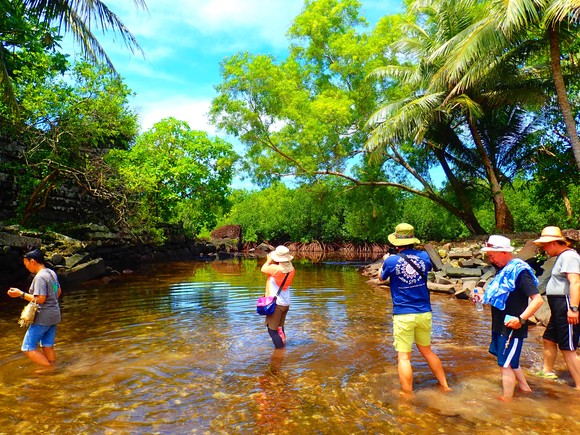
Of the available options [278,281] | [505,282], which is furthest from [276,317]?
[505,282]

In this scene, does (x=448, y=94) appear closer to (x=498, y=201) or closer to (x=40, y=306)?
(x=498, y=201)

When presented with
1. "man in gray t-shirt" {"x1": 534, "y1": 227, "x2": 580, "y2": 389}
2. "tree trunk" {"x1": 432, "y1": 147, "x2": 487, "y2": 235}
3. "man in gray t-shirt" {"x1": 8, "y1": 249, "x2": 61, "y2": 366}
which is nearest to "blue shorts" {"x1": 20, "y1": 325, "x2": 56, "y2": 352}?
"man in gray t-shirt" {"x1": 8, "y1": 249, "x2": 61, "y2": 366}

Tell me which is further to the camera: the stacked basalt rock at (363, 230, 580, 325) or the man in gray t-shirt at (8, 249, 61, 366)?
the stacked basalt rock at (363, 230, 580, 325)

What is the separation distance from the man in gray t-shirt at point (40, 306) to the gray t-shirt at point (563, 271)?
627 cm

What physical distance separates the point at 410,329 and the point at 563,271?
1845mm

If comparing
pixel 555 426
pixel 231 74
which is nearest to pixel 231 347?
pixel 555 426

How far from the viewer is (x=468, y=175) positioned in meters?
25.1

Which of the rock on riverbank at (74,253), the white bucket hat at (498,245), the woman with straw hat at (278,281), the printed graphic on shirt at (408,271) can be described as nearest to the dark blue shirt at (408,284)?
the printed graphic on shirt at (408,271)

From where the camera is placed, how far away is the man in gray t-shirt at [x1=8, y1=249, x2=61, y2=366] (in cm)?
572

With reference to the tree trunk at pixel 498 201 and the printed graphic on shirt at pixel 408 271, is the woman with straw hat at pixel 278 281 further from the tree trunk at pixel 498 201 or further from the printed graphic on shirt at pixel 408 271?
the tree trunk at pixel 498 201

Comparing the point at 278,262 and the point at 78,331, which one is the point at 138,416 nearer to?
the point at 278,262

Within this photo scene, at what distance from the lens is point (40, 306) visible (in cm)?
575

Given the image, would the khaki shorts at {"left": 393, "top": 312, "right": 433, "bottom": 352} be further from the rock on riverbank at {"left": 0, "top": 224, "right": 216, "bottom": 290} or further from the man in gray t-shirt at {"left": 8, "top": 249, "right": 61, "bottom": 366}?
the rock on riverbank at {"left": 0, "top": 224, "right": 216, "bottom": 290}

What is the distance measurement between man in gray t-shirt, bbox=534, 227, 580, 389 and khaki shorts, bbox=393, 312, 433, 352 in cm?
153
